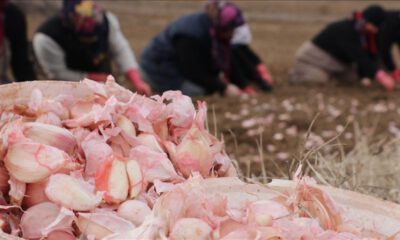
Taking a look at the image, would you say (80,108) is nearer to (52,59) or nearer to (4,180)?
(4,180)

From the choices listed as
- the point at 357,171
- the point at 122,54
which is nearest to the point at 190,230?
the point at 357,171

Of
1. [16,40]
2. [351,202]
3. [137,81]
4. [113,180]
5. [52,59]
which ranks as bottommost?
[137,81]

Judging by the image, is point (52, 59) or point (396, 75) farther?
point (396, 75)

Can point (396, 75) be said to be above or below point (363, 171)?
below

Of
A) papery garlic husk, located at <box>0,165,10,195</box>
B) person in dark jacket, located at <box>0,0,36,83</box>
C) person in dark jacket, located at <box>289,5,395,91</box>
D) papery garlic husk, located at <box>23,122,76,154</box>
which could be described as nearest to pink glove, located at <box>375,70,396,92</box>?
person in dark jacket, located at <box>289,5,395,91</box>

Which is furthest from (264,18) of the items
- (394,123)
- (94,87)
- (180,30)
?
(94,87)

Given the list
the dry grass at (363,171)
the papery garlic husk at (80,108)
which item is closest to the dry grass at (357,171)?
the dry grass at (363,171)

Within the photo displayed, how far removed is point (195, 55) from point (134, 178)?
4661 mm

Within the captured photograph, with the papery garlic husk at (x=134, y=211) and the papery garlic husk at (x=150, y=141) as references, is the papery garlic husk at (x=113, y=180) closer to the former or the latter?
the papery garlic husk at (x=134, y=211)

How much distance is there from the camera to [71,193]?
1.46m

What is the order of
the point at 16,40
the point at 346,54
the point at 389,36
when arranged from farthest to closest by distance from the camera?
the point at 389,36 < the point at 346,54 < the point at 16,40

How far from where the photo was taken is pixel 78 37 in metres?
5.46

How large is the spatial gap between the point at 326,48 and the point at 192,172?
5783 millimetres

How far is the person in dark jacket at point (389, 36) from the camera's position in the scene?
23.8 ft
